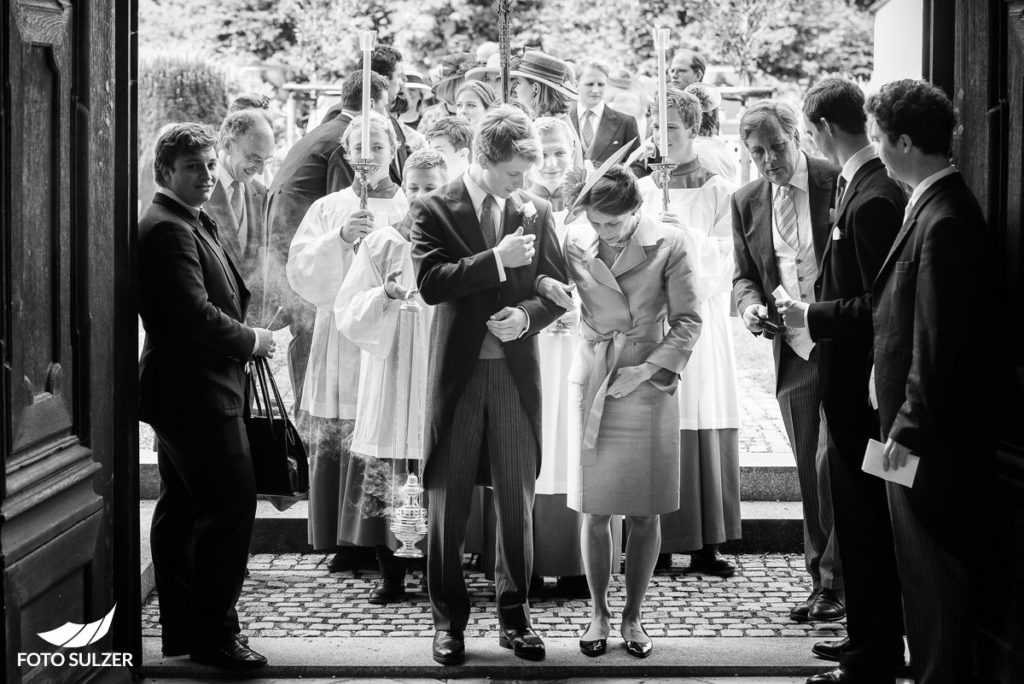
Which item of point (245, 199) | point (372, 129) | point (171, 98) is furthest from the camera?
point (171, 98)

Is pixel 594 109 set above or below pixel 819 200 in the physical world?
above

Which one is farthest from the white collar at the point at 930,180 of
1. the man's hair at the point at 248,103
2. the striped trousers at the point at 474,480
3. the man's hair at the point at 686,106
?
the man's hair at the point at 248,103

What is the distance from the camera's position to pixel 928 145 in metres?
3.65

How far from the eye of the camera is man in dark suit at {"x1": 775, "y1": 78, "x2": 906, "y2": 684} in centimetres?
409

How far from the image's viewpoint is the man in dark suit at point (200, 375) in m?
4.29

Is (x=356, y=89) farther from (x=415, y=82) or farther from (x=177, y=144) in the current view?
(x=177, y=144)

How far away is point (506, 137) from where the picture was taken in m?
4.54

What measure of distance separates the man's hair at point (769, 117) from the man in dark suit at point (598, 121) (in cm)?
113

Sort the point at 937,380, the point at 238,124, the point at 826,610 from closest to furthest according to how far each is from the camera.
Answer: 1. the point at 937,380
2. the point at 826,610
3. the point at 238,124

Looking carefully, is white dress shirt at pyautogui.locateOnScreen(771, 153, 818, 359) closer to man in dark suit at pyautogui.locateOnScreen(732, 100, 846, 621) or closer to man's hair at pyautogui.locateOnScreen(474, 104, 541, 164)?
man in dark suit at pyautogui.locateOnScreen(732, 100, 846, 621)

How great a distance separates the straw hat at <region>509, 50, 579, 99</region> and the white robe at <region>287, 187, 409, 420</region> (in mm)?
831

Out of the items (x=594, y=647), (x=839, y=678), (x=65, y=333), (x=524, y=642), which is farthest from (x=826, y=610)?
(x=65, y=333)

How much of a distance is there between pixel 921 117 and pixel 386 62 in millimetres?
3278

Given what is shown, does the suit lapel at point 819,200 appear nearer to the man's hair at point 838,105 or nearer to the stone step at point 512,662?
the man's hair at point 838,105
